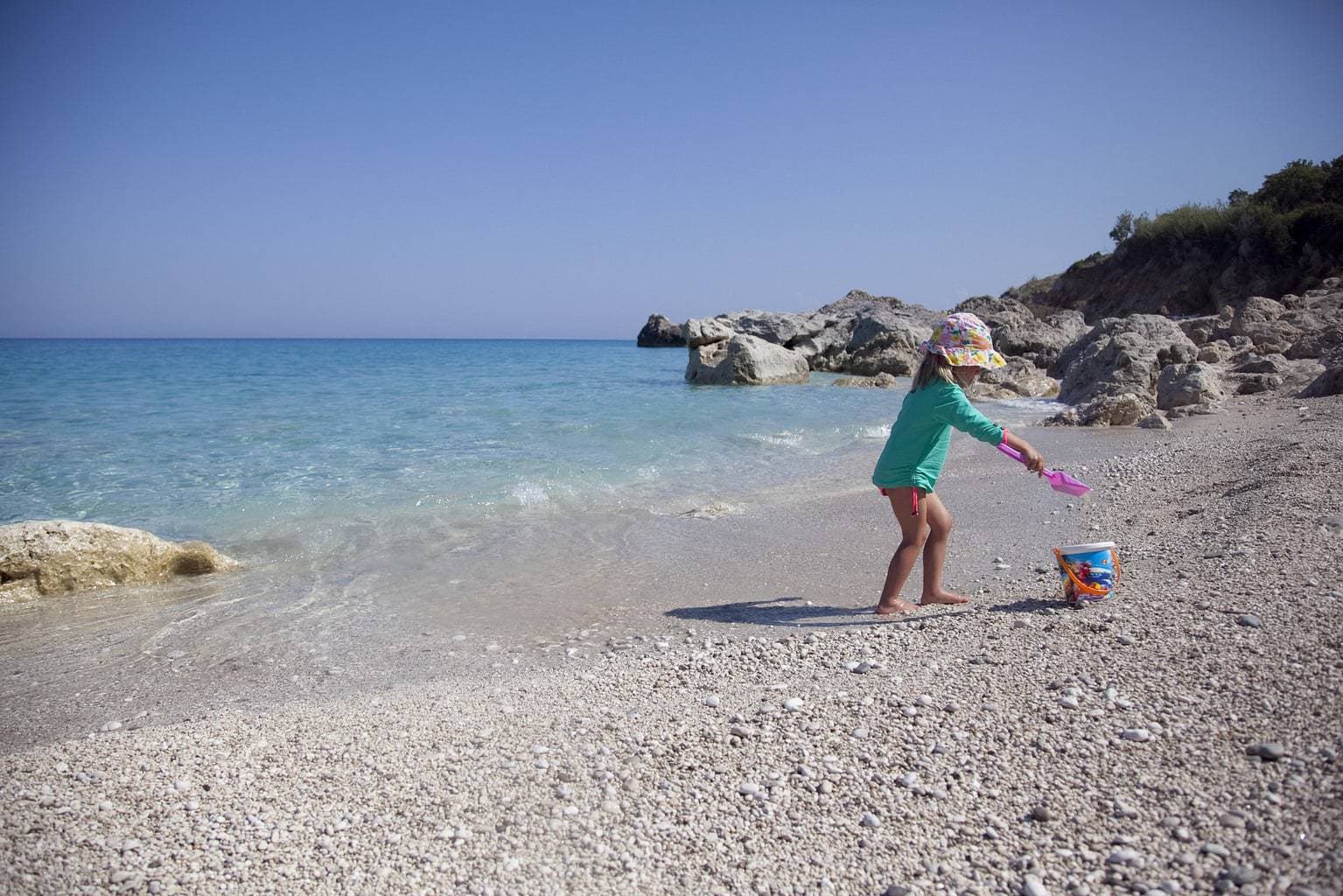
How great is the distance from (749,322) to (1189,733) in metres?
33.1

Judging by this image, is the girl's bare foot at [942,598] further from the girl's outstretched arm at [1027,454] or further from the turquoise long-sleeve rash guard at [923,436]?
the girl's outstretched arm at [1027,454]

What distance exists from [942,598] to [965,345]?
1639 millimetres

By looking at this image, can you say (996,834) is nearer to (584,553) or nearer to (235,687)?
(235,687)

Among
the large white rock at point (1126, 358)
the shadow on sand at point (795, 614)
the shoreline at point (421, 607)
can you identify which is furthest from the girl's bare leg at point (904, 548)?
the large white rock at point (1126, 358)

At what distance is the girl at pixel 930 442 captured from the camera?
4.77m

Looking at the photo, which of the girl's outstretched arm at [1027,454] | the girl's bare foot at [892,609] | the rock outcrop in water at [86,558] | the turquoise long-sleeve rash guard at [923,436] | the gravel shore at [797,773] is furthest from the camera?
the rock outcrop in water at [86,558]

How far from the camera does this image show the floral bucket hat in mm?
4770

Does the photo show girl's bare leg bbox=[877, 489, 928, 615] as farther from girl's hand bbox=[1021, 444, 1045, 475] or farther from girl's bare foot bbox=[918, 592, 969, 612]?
girl's hand bbox=[1021, 444, 1045, 475]

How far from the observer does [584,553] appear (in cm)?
723

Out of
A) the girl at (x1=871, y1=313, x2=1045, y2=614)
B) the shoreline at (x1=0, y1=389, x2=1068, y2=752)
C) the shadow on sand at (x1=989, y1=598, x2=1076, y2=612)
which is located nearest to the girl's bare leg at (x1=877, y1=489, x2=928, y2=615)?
the girl at (x1=871, y1=313, x2=1045, y2=614)

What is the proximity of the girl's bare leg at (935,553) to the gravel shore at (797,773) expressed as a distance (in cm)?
53

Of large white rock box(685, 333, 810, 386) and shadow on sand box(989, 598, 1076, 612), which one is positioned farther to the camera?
large white rock box(685, 333, 810, 386)

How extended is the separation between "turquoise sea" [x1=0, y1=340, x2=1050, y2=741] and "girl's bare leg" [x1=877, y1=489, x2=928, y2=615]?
1447 millimetres

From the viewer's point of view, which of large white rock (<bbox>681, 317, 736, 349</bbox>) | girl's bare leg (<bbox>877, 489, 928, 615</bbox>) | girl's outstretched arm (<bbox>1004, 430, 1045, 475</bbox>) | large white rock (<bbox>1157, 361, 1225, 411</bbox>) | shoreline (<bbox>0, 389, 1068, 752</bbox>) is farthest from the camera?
large white rock (<bbox>681, 317, 736, 349</bbox>)
